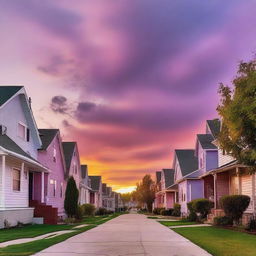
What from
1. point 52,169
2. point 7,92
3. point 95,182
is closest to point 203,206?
point 52,169

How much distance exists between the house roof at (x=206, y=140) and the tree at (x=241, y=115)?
25.7m

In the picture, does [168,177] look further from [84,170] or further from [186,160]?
[186,160]

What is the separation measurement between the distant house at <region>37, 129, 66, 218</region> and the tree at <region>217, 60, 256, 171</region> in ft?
64.5

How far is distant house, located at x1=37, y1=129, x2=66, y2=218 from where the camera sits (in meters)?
34.6

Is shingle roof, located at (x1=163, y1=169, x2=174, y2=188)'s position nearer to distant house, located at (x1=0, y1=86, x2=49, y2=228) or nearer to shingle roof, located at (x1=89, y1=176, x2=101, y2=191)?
shingle roof, located at (x1=89, y1=176, x2=101, y2=191)

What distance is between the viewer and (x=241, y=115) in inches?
575

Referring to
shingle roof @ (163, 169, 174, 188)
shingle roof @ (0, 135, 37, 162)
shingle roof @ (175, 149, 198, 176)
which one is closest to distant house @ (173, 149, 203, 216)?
shingle roof @ (175, 149, 198, 176)

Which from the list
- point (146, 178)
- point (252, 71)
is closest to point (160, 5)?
point (252, 71)

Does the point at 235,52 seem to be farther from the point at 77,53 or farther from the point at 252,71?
the point at 77,53

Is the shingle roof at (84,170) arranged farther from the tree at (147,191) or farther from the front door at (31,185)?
the front door at (31,185)

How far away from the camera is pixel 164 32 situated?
71.1 feet

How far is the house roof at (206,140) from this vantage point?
41.6 m

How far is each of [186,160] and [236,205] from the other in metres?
27.6

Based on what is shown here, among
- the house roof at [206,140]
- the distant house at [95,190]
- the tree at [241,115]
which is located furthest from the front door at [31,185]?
the distant house at [95,190]
